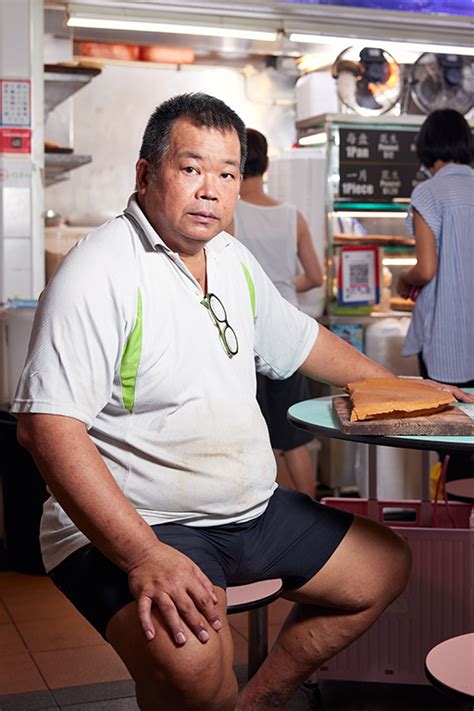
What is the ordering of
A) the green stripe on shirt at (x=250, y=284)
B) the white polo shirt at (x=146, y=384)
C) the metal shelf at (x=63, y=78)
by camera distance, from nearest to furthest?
the white polo shirt at (x=146, y=384) < the green stripe on shirt at (x=250, y=284) < the metal shelf at (x=63, y=78)

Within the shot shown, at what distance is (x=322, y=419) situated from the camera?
2365 mm

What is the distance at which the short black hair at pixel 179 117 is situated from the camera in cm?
226

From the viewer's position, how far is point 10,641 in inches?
140

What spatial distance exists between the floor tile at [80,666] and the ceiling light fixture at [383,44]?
3744mm

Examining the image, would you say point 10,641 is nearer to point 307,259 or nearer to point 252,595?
point 252,595

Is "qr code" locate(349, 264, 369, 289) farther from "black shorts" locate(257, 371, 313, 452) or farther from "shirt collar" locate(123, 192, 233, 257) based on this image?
"shirt collar" locate(123, 192, 233, 257)

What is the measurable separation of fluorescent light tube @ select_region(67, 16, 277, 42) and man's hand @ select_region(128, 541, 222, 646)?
4260 millimetres

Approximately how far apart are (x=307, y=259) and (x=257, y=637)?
2.53m

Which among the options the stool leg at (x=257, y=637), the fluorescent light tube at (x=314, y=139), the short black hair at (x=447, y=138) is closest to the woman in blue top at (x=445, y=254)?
the short black hair at (x=447, y=138)

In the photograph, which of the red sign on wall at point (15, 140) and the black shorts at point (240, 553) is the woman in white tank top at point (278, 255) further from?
the black shorts at point (240, 553)

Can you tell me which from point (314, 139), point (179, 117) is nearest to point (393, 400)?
point (179, 117)

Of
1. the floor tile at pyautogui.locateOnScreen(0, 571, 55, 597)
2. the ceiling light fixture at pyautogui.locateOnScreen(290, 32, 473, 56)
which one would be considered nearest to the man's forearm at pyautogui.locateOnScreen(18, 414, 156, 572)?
the floor tile at pyautogui.locateOnScreen(0, 571, 55, 597)

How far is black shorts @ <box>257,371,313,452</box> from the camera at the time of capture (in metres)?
4.74

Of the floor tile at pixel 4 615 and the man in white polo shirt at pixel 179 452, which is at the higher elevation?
the man in white polo shirt at pixel 179 452
